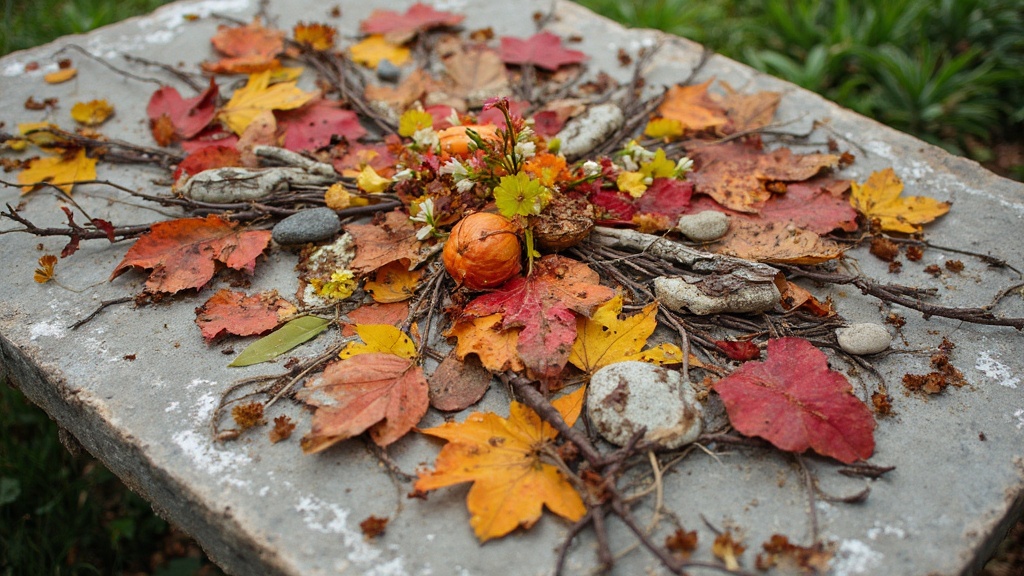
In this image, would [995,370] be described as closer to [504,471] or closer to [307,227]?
[504,471]

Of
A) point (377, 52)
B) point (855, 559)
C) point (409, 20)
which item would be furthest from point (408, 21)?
point (855, 559)

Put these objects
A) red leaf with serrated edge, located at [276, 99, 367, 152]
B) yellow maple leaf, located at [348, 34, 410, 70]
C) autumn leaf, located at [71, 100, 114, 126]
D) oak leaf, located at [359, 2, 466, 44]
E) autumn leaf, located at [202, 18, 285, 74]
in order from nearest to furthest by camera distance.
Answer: red leaf with serrated edge, located at [276, 99, 367, 152] < autumn leaf, located at [71, 100, 114, 126] < autumn leaf, located at [202, 18, 285, 74] < yellow maple leaf, located at [348, 34, 410, 70] < oak leaf, located at [359, 2, 466, 44]

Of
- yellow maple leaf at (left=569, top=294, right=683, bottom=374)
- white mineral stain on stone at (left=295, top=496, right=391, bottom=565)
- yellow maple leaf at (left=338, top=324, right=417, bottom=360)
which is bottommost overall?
white mineral stain on stone at (left=295, top=496, right=391, bottom=565)

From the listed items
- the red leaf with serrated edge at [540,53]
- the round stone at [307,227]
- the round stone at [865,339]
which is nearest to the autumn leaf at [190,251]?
the round stone at [307,227]

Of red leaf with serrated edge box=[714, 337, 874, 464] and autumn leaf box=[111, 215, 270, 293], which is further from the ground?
red leaf with serrated edge box=[714, 337, 874, 464]

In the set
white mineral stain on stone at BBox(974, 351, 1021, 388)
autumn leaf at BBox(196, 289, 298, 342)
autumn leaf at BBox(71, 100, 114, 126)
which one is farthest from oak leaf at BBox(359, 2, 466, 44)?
white mineral stain on stone at BBox(974, 351, 1021, 388)

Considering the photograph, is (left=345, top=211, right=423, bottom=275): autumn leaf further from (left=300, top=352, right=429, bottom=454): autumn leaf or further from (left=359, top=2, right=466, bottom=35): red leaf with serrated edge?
(left=359, top=2, right=466, bottom=35): red leaf with serrated edge
